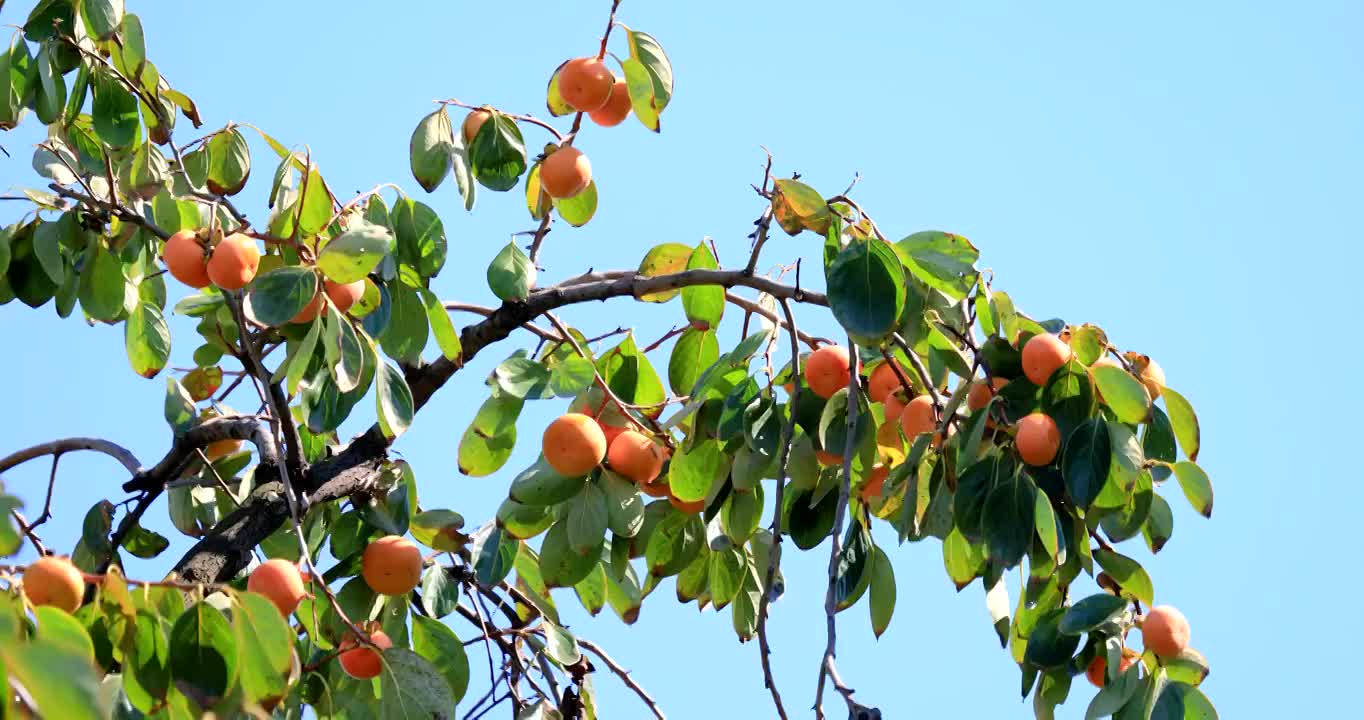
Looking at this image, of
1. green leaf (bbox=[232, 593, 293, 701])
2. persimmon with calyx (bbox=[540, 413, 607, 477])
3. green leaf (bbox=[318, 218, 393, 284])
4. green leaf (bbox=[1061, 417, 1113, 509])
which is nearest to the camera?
green leaf (bbox=[232, 593, 293, 701])

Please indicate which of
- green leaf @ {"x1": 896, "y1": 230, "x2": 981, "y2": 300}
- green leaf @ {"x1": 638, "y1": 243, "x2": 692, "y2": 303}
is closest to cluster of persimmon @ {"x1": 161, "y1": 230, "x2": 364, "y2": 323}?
green leaf @ {"x1": 638, "y1": 243, "x2": 692, "y2": 303}

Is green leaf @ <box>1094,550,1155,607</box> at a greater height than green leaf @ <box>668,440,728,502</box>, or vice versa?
green leaf @ <box>668,440,728,502</box>

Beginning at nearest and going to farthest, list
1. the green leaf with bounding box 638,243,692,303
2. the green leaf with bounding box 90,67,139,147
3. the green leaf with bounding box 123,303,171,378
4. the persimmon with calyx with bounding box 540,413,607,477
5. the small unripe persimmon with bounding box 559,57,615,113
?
1. the persimmon with calyx with bounding box 540,413,607,477
2. the small unripe persimmon with bounding box 559,57,615,113
3. the green leaf with bounding box 638,243,692,303
4. the green leaf with bounding box 90,67,139,147
5. the green leaf with bounding box 123,303,171,378

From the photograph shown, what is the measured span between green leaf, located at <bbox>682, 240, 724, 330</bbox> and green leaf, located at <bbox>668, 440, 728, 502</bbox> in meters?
0.28

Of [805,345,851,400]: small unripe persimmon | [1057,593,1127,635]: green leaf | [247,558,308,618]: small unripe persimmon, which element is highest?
[805,345,851,400]: small unripe persimmon

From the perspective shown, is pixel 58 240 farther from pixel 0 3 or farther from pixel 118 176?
pixel 0 3

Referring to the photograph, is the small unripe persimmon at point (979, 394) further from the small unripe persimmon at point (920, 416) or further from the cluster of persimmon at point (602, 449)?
the cluster of persimmon at point (602, 449)

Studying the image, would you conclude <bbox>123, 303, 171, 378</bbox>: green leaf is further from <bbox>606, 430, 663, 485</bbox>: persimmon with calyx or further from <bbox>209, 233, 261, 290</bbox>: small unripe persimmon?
<bbox>606, 430, 663, 485</bbox>: persimmon with calyx

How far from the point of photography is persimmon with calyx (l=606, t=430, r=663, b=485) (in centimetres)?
208

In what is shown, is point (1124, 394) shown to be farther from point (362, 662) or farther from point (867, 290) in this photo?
point (362, 662)

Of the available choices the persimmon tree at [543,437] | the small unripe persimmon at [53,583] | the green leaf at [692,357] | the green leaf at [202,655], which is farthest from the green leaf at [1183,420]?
the small unripe persimmon at [53,583]

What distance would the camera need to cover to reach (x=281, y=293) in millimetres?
1898

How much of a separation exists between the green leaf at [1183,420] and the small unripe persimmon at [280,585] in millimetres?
1127

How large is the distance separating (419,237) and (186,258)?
37cm
